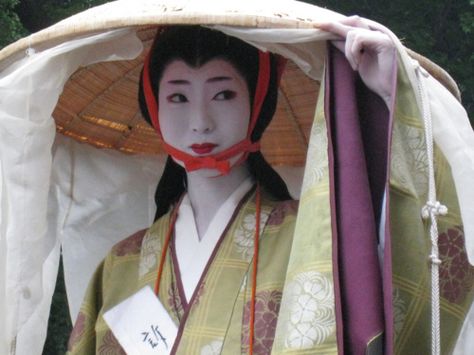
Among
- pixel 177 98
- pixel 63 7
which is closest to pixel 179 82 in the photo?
pixel 177 98

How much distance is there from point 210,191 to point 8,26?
10.6ft

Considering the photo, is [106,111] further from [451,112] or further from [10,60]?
[451,112]

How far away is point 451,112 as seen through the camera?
1.48 m

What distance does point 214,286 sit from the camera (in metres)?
1.62

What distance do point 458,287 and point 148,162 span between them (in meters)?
0.91

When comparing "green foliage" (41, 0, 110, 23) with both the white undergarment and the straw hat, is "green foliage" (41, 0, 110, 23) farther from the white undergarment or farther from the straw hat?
the white undergarment

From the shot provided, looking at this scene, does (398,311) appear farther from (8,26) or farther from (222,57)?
(8,26)

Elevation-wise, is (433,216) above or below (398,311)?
above

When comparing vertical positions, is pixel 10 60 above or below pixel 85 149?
above

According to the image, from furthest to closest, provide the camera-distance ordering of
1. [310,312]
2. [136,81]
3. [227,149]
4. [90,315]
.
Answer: [136,81], [90,315], [227,149], [310,312]

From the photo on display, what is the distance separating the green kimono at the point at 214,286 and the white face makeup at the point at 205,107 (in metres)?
0.13

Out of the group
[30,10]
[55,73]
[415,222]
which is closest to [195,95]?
[55,73]

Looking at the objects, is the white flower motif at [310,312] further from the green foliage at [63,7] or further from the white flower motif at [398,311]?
the green foliage at [63,7]

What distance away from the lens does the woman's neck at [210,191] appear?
68.2 inches
